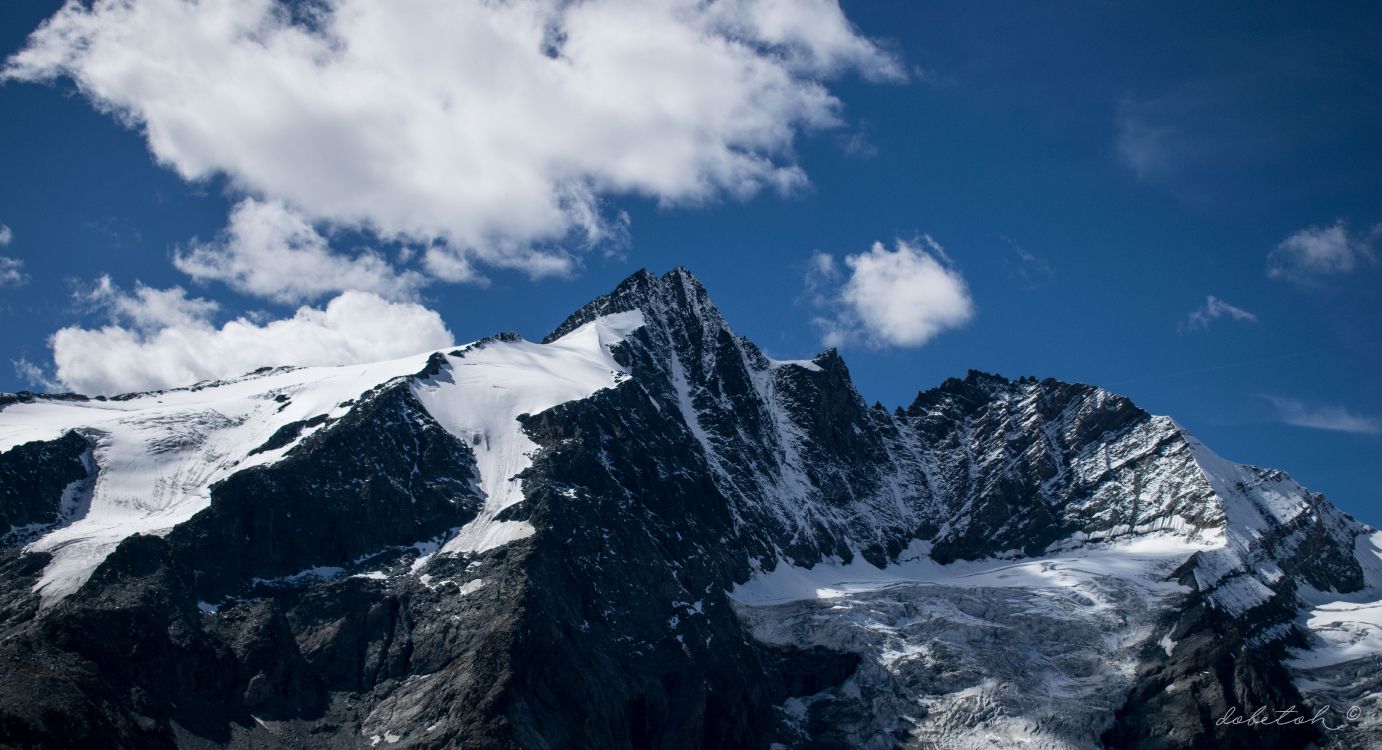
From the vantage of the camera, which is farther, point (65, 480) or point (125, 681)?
point (65, 480)

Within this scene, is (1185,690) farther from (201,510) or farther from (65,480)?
(65,480)

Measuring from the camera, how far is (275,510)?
7717 inches

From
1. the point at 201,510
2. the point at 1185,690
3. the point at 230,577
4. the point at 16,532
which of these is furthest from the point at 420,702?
the point at 1185,690

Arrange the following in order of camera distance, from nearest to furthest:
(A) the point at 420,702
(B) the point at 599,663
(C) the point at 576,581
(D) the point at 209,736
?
1. (D) the point at 209,736
2. (A) the point at 420,702
3. (B) the point at 599,663
4. (C) the point at 576,581

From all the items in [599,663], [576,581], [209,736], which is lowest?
[209,736]

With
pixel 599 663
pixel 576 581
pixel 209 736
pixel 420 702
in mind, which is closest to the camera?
pixel 209 736

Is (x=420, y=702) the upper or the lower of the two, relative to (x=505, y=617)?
lower

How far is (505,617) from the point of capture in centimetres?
17138

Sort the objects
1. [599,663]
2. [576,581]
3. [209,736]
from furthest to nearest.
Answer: [576,581] < [599,663] < [209,736]

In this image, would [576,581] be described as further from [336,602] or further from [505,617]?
[336,602]

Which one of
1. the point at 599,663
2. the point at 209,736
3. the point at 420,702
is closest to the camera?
the point at 209,736

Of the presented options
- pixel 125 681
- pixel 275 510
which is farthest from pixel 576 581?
pixel 125 681

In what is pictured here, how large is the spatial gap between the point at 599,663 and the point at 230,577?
179 ft

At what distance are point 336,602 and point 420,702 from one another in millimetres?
26991
